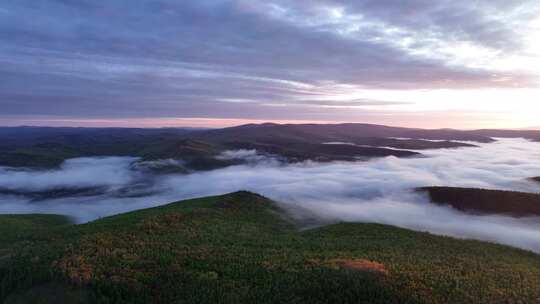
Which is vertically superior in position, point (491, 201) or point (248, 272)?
point (248, 272)

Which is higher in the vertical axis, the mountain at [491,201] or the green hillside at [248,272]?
the green hillside at [248,272]

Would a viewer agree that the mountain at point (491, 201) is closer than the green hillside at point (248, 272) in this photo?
No

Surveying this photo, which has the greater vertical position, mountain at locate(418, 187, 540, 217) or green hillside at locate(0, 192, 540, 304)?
green hillside at locate(0, 192, 540, 304)

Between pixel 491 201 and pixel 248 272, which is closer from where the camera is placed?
pixel 248 272

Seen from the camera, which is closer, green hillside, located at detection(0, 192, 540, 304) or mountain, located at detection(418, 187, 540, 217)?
green hillside, located at detection(0, 192, 540, 304)
